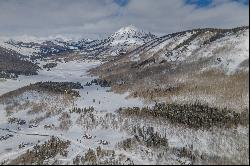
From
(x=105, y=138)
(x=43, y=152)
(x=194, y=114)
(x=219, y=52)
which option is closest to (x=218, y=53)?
(x=219, y=52)

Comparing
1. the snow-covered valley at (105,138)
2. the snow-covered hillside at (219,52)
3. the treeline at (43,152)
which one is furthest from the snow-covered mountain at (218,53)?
the treeline at (43,152)

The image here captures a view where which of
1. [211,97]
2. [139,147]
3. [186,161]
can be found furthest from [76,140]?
[211,97]

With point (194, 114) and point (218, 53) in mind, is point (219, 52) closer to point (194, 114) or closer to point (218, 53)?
point (218, 53)

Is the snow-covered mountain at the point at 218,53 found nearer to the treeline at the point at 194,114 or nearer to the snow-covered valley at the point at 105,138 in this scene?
the treeline at the point at 194,114

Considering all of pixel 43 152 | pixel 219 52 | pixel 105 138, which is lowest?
pixel 43 152

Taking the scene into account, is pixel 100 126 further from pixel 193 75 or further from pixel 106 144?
pixel 193 75

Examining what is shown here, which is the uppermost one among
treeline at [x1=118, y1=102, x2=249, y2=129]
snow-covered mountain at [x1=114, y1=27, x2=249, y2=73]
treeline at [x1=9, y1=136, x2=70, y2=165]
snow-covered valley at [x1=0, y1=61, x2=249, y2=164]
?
snow-covered mountain at [x1=114, y1=27, x2=249, y2=73]

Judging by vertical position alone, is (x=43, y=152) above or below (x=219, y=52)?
below

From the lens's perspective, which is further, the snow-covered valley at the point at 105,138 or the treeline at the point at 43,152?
the treeline at the point at 43,152

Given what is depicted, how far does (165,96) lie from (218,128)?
2218 centimetres

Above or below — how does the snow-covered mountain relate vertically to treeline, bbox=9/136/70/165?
above

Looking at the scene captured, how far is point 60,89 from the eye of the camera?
284 feet

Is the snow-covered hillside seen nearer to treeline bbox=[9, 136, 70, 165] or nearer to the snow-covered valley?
the snow-covered valley

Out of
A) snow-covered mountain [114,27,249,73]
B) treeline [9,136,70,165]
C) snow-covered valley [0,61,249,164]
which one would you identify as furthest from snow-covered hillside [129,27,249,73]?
treeline [9,136,70,165]
